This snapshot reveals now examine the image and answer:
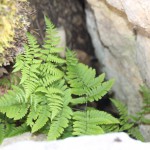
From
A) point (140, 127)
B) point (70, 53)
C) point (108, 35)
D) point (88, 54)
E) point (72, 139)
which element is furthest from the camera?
point (88, 54)

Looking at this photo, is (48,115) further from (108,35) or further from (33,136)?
(108,35)

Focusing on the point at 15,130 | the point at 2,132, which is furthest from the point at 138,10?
the point at 2,132

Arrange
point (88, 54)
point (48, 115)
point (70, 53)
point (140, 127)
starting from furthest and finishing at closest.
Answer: point (88, 54), point (140, 127), point (70, 53), point (48, 115)

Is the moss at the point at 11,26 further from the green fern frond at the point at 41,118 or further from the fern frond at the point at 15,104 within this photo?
the green fern frond at the point at 41,118

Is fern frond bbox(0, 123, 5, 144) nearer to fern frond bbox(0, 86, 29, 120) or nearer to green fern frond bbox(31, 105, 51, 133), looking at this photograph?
fern frond bbox(0, 86, 29, 120)

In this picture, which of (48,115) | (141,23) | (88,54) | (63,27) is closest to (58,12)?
(63,27)

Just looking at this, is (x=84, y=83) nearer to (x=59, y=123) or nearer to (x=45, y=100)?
(x=45, y=100)
